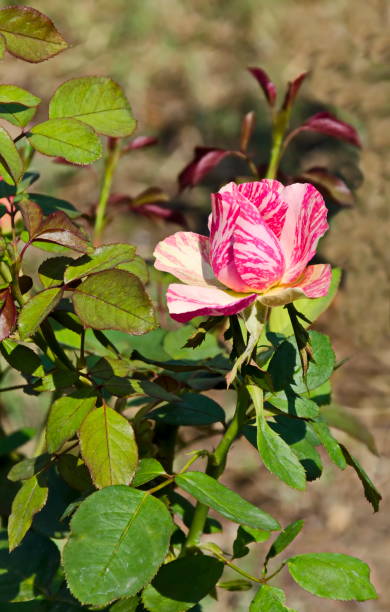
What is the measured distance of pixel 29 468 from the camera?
76cm

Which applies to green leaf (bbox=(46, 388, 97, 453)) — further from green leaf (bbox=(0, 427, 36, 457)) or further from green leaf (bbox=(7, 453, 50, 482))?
green leaf (bbox=(0, 427, 36, 457))

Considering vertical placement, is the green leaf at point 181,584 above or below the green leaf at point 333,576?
below

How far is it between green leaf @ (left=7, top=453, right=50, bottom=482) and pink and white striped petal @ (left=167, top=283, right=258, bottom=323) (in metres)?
0.23

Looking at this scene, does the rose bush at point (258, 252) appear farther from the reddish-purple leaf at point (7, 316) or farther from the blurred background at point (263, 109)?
the blurred background at point (263, 109)

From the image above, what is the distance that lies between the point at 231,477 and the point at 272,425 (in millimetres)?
925

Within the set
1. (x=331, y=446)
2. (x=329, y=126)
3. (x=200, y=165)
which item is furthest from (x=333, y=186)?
(x=331, y=446)

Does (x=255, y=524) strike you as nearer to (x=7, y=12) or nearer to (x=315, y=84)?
(x=7, y=12)

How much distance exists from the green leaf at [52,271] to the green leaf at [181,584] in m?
0.27

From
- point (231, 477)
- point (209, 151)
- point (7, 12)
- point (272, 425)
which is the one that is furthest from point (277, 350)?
point (231, 477)

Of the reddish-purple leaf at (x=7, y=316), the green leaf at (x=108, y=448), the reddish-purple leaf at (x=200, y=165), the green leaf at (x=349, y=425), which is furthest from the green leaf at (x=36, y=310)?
the reddish-purple leaf at (x=200, y=165)

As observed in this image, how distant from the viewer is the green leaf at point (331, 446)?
2.24 ft

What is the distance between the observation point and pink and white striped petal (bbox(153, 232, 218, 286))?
63 cm

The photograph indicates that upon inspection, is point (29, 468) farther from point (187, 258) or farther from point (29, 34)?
point (29, 34)

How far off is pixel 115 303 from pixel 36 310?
6 cm
